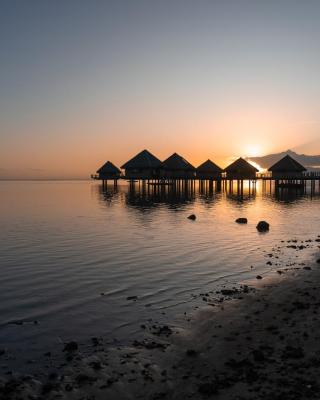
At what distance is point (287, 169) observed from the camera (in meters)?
70.7

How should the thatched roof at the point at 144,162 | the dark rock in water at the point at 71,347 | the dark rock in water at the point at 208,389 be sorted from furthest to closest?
1. the thatched roof at the point at 144,162
2. the dark rock in water at the point at 71,347
3. the dark rock in water at the point at 208,389

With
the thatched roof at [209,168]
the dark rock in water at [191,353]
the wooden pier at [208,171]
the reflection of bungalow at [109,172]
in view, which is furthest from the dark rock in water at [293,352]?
the reflection of bungalow at [109,172]

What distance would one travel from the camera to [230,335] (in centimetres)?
827

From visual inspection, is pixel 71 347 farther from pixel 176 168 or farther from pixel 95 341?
pixel 176 168

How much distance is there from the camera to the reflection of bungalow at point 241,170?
2943 inches

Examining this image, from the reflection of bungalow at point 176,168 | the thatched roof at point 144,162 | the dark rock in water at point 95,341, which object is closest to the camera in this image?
the dark rock in water at point 95,341

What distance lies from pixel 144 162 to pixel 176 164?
6.56 meters

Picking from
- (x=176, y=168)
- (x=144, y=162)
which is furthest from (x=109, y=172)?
(x=176, y=168)

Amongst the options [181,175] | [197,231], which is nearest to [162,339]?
[197,231]

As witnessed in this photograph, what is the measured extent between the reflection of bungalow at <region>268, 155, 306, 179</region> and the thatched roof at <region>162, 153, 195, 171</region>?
16413 mm

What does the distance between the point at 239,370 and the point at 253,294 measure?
4923 mm

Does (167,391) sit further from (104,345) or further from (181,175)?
(181,175)

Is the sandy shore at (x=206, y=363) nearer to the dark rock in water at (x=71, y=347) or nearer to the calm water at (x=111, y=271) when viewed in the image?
the dark rock in water at (x=71, y=347)

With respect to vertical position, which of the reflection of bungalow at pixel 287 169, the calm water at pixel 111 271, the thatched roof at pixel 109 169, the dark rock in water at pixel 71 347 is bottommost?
the calm water at pixel 111 271
